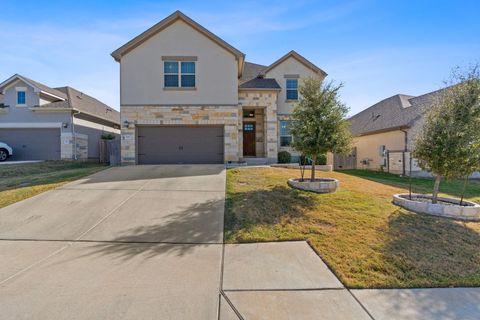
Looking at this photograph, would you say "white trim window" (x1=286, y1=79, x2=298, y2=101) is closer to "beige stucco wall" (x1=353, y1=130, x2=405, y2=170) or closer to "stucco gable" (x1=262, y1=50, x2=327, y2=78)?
"stucco gable" (x1=262, y1=50, x2=327, y2=78)

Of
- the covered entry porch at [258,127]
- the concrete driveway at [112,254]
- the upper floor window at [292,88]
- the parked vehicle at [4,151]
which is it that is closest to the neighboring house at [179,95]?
the covered entry porch at [258,127]

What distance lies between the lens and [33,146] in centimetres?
1766

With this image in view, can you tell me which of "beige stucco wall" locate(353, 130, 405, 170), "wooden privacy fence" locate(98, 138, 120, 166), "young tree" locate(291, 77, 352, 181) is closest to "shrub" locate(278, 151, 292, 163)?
"beige stucco wall" locate(353, 130, 405, 170)

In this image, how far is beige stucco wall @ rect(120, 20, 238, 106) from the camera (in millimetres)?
14117

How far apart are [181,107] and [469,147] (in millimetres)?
11927

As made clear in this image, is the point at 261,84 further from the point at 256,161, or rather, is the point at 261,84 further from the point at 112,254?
the point at 112,254

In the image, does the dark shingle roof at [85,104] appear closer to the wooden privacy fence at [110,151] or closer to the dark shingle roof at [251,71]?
the wooden privacy fence at [110,151]

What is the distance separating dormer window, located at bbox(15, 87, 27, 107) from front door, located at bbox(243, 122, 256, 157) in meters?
14.7

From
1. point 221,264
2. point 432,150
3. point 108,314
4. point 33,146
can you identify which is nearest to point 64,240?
point 108,314

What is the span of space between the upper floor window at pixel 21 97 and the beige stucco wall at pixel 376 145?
22.0 m

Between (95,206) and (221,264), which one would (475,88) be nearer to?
(221,264)

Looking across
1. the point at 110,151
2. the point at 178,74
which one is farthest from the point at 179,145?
the point at 110,151

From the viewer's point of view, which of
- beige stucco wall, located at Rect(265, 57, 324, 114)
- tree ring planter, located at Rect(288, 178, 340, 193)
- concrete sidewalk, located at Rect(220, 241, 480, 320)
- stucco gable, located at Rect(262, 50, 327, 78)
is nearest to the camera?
concrete sidewalk, located at Rect(220, 241, 480, 320)

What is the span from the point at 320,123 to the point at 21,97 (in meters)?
19.7
